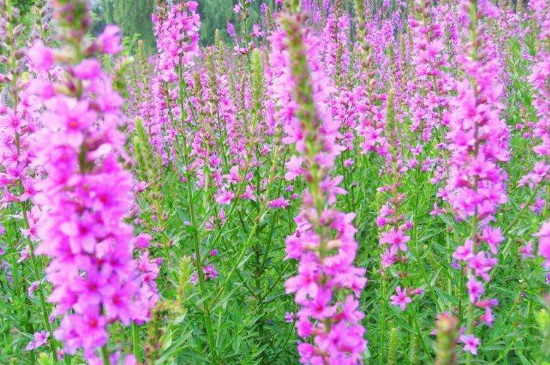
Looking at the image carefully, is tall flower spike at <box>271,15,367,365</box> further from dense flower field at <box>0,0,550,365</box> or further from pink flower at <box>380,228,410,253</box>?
pink flower at <box>380,228,410,253</box>

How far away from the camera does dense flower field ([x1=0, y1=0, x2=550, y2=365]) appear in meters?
1.85

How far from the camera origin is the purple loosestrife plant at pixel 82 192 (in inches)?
68.7

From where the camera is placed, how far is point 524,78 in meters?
10.2

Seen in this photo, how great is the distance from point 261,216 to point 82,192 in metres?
2.76

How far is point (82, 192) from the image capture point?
1772 mm

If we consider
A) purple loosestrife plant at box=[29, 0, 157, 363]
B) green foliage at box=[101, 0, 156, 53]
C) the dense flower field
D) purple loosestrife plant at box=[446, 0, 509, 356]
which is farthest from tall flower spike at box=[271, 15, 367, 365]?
green foliage at box=[101, 0, 156, 53]

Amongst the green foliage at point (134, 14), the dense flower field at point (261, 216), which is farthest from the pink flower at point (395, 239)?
the green foliage at point (134, 14)

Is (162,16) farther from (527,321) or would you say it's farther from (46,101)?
(527,321)

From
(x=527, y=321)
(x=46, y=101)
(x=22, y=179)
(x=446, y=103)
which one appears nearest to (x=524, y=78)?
(x=446, y=103)

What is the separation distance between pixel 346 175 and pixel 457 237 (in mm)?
2544

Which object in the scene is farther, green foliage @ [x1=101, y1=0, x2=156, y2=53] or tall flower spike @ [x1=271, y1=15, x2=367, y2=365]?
green foliage @ [x1=101, y1=0, x2=156, y2=53]

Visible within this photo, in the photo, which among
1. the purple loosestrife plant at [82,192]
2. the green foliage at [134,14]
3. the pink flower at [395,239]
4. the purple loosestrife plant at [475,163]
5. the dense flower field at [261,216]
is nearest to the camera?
the purple loosestrife plant at [82,192]

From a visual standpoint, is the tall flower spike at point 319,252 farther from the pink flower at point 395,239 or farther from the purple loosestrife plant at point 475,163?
the pink flower at point 395,239

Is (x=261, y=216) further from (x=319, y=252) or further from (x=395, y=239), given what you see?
Answer: (x=319, y=252)
